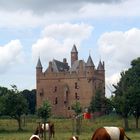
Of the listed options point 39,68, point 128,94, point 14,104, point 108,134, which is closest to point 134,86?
point 128,94

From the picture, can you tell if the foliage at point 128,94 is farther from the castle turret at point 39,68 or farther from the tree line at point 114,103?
the castle turret at point 39,68

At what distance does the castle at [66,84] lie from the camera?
5989 inches

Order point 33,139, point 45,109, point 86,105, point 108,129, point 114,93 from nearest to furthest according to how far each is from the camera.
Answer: point 108,129, point 33,139, point 45,109, point 114,93, point 86,105

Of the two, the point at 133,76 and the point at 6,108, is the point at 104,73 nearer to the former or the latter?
the point at 133,76

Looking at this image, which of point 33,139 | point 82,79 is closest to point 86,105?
point 82,79

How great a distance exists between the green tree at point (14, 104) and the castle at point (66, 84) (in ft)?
220

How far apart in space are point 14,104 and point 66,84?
73.0 m

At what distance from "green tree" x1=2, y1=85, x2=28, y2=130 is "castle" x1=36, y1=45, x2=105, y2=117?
66942 mm

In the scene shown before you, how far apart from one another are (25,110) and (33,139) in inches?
2394

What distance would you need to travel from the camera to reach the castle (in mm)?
152125

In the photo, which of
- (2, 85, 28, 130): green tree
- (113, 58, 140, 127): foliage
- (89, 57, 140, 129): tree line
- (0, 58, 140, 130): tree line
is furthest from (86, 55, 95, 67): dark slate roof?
(2, 85, 28, 130): green tree

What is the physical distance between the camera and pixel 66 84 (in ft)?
511

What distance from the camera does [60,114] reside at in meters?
153

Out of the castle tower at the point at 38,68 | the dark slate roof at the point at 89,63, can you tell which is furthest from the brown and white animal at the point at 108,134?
the castle tower at the point at 38,68
